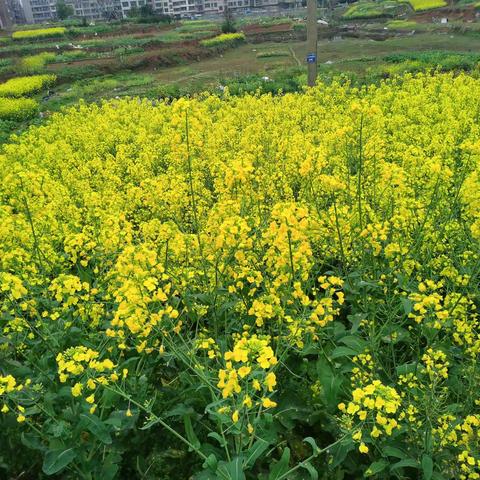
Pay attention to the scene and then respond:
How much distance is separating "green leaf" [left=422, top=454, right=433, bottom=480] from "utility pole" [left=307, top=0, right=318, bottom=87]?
10.6 m

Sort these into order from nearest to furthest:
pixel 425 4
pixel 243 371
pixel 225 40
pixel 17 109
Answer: pixel 243 371 → pixel 17 109 → pixel 225 40 → pixel 425 4

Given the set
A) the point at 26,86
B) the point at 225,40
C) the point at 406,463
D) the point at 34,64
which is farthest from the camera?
the point at 225,40

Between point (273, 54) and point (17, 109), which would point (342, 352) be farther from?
point (273, 54)

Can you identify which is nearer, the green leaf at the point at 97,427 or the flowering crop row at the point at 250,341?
the flowering crop row at the point at 250,341

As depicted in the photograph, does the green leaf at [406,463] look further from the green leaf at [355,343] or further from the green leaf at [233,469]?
the green leaf at [233,469]

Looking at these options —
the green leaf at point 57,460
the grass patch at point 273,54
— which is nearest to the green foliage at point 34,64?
the grass patch at point 273,54

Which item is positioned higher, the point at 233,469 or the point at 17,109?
the point at 233,469

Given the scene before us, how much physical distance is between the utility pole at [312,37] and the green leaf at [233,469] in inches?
426

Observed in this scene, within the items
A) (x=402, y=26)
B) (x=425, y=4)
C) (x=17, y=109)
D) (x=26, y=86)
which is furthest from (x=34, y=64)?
(x=425, y=4)

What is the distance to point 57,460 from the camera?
2793 millimetres

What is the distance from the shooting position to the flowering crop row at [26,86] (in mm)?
21766

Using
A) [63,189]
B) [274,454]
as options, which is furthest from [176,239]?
[63,189]

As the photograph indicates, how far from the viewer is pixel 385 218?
4.13 metres

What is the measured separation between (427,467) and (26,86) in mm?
25241
